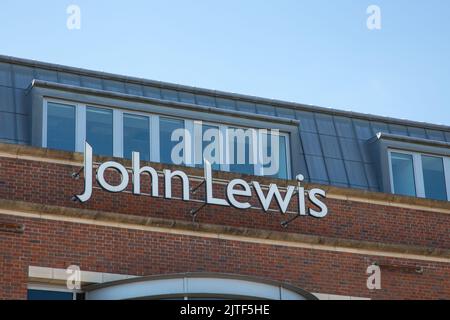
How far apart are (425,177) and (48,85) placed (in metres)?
9.87

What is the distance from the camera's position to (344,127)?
33625mm

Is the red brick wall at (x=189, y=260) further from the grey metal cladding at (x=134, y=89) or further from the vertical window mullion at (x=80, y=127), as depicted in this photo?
the grey metal cladding at (x=134, y=89)

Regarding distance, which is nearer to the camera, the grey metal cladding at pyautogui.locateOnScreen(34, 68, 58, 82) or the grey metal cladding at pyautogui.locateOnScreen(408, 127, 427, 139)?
the grey metal cladding at pyautogui.locateOnScreen(34, 68, 58, 82)

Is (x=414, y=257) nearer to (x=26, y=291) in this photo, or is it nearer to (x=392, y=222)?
(x=392, y=222)

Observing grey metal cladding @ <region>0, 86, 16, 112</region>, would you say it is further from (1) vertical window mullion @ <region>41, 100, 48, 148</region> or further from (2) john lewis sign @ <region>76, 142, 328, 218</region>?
(2) john lewis sign @ <region>76, 142, 328, 218</region>

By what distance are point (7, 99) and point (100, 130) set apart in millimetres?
2169

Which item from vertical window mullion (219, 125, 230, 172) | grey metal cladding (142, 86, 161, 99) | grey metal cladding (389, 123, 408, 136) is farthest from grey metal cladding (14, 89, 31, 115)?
grey metal cladding (389, 123, 408, 136)

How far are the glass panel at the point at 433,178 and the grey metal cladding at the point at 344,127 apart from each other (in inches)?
76.2

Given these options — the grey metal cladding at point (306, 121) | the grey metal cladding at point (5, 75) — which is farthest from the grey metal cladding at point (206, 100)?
the grey metal cladding at point (5, 75)

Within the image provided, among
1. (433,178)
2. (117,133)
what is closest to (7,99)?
(117,133)

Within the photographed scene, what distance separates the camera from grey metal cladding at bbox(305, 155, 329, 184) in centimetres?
3180

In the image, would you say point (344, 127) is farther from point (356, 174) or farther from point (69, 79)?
point (69, 79)

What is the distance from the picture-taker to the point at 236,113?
3131 cm
